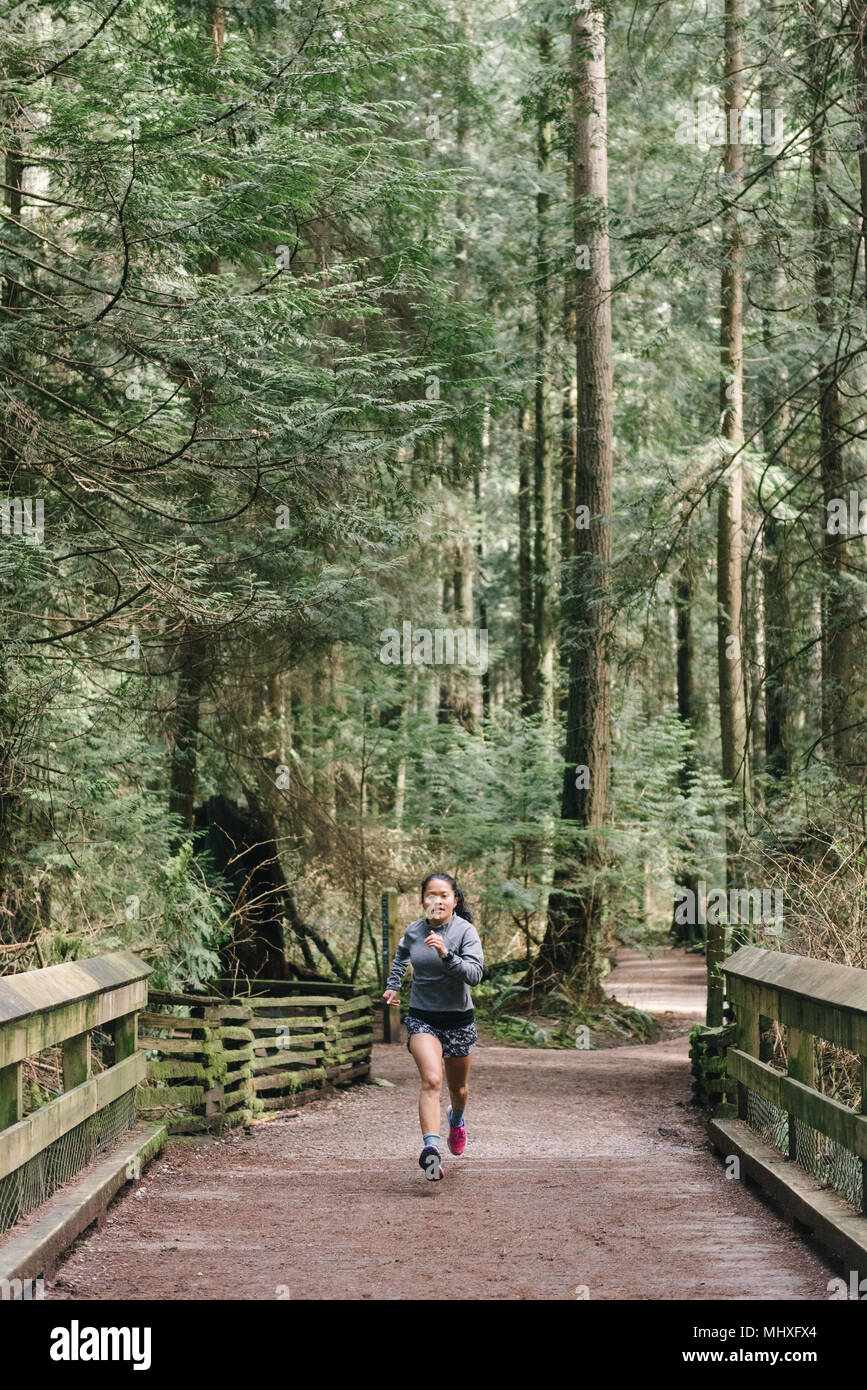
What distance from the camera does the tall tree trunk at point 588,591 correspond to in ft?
59.1

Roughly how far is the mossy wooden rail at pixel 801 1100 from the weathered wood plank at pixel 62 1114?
305 cm

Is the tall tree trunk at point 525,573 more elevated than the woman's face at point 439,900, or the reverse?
the tall tree trunk at point 525,573

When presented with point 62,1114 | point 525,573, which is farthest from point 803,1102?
point 525,573

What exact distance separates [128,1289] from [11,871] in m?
6.19

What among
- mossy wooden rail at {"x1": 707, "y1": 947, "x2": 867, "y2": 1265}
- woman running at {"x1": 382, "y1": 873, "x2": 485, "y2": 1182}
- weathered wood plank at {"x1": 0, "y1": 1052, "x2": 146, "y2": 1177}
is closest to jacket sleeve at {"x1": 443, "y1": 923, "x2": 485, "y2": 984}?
woman running at {"x1": 382, "y1": 873, "x2": 485, "y2": 1182}

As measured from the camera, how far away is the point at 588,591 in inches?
692

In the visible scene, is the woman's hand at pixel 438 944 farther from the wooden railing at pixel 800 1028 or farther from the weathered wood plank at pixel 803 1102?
the weathered wood plank at pixel 803 1102

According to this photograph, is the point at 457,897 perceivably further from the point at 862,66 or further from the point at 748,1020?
the point at 862,66

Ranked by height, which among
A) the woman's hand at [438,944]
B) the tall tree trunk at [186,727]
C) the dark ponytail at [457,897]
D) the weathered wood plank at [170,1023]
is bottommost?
the weathered wood plank at [170,1023]

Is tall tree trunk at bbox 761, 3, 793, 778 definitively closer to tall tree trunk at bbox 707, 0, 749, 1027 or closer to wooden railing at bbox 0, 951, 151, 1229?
tall tree trunk at bbox 707, 0, 749, 1027

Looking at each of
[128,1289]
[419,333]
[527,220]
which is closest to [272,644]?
[419,333]

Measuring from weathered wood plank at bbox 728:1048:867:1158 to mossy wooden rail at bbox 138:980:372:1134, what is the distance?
3542 millimetres

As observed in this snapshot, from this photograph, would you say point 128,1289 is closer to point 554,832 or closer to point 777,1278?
point 777,1278

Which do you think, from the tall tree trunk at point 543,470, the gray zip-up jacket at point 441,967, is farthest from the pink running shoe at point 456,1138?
the tall tree trunk at point 543,470
